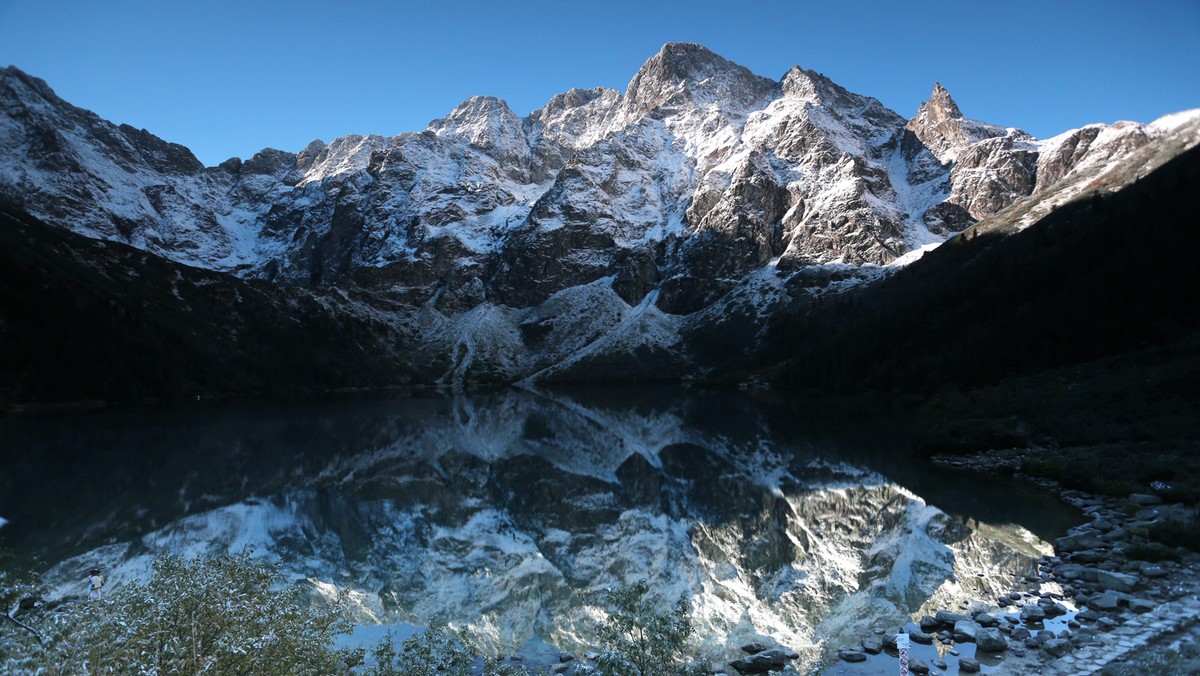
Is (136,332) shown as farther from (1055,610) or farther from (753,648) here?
(1055,610)

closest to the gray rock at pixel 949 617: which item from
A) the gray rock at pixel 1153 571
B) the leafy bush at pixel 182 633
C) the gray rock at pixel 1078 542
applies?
the gray rock at pixel 1153 571

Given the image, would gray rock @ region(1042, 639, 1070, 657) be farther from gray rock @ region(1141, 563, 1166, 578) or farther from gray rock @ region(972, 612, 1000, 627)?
gray rock @ region(1141, 563, 1166, 578)

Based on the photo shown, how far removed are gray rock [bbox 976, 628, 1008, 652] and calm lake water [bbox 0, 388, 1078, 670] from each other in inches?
115

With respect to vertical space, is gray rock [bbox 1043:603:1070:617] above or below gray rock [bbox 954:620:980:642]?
above

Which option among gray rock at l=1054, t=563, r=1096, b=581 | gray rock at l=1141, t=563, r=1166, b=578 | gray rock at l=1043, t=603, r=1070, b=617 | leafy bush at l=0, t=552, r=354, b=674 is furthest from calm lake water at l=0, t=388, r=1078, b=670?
leafy bush at l=0, t=552, r=354, b=674

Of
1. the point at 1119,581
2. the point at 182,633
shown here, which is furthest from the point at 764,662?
the point at 182,633

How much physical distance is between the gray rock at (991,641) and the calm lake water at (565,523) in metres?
2.93

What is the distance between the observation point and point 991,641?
13625mm

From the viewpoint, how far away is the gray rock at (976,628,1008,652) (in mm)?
13531

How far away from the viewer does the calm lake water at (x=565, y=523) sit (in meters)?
19.0

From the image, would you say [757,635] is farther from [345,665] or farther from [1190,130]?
[1190,130]

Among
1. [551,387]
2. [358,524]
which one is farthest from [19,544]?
[551,387]

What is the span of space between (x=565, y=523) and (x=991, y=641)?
19404 millimetres

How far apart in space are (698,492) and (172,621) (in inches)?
1138
